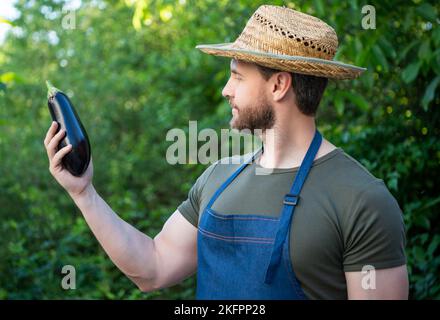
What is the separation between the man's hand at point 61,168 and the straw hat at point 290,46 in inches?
26.9

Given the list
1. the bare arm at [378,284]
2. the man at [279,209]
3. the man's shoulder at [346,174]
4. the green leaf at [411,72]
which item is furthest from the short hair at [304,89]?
the green leaf at [411,72]

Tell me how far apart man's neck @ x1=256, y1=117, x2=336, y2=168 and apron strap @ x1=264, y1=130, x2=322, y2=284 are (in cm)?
6

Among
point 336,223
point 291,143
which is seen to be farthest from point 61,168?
point 336,223

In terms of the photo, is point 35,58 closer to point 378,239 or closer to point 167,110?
point 167,110

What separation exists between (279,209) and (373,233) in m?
0.35

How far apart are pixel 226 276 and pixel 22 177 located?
4.02m

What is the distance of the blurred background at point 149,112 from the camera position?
388 centimetres

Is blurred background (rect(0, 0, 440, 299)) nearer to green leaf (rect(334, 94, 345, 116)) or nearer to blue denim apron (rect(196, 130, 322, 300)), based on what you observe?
green leaf (rect(334, 94, 345, 116))

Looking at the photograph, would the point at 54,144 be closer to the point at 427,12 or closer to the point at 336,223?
the point at 336,223

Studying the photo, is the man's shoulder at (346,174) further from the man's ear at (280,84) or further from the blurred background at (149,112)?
the blurred background at (149,112)

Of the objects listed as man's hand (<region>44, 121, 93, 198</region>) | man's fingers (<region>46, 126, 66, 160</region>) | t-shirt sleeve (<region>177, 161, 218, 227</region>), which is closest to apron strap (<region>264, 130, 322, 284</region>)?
t-shirt sleeve (<region>177, 161, 218, 227</region>)

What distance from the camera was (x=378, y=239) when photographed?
6.84ft

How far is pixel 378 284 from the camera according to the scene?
6.81ft

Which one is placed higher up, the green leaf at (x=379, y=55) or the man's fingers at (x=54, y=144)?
the green leaf at (x=379, y=55)
